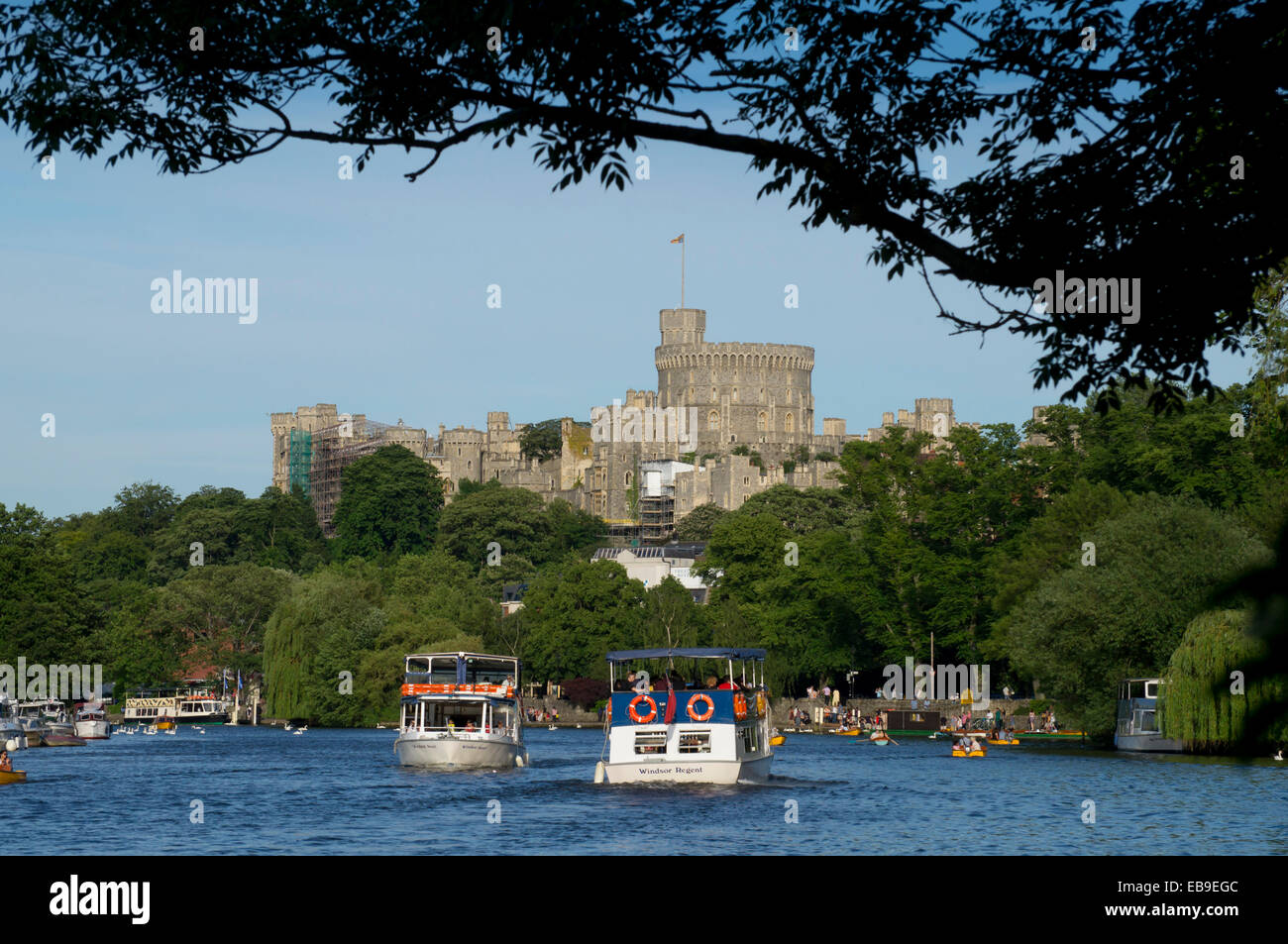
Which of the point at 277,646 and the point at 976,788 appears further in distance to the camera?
the point at 277,646

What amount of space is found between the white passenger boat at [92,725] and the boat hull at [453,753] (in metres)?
44.4

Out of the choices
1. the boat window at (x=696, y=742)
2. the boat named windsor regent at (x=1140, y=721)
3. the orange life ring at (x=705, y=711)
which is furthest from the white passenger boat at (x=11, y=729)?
the boat named windsor regent at (x=1140, y=721)

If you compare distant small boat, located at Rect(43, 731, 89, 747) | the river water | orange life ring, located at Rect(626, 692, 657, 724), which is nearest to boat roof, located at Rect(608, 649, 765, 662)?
orange life ring, located at Rect(626, 692, 657, 724)

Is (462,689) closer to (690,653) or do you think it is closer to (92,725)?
(690,653)

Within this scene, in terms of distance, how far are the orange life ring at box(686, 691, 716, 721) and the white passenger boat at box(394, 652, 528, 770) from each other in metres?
13.0

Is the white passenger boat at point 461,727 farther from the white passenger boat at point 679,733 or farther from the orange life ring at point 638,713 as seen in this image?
the orange life ring at point 638,713

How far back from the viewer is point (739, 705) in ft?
159

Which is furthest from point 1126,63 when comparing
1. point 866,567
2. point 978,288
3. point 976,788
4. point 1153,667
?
point 866,567

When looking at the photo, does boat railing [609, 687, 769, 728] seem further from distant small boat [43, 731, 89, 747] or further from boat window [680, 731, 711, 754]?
distant small boat [43, 731, 89, 747]

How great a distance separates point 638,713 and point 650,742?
103 cm

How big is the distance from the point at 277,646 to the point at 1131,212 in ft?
320

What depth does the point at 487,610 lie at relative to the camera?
404 ft
